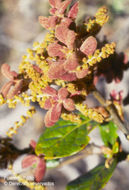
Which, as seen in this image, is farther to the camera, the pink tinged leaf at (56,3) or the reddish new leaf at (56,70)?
the pink tinged leaf at (56,3)

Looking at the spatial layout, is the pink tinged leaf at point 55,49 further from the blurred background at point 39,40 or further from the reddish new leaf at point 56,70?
the blurred background at point 39,40

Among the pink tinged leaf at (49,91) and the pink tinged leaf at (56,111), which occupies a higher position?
the pink tinged leaf at (49,91)

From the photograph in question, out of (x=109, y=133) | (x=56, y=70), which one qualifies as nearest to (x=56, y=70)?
(x=56, y=70)

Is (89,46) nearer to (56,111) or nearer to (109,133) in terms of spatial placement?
(56,111)

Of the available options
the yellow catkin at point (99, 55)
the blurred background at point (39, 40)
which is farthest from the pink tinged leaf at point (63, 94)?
the blurred background at point (39, 40)

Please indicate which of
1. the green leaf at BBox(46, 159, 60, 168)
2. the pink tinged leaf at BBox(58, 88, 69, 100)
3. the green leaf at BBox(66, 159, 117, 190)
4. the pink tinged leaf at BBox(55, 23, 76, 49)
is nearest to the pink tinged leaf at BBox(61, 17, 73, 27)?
the pink tinged leaf at BBox(55, 23, 76, 49)

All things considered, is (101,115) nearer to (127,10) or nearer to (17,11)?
(127,10)
